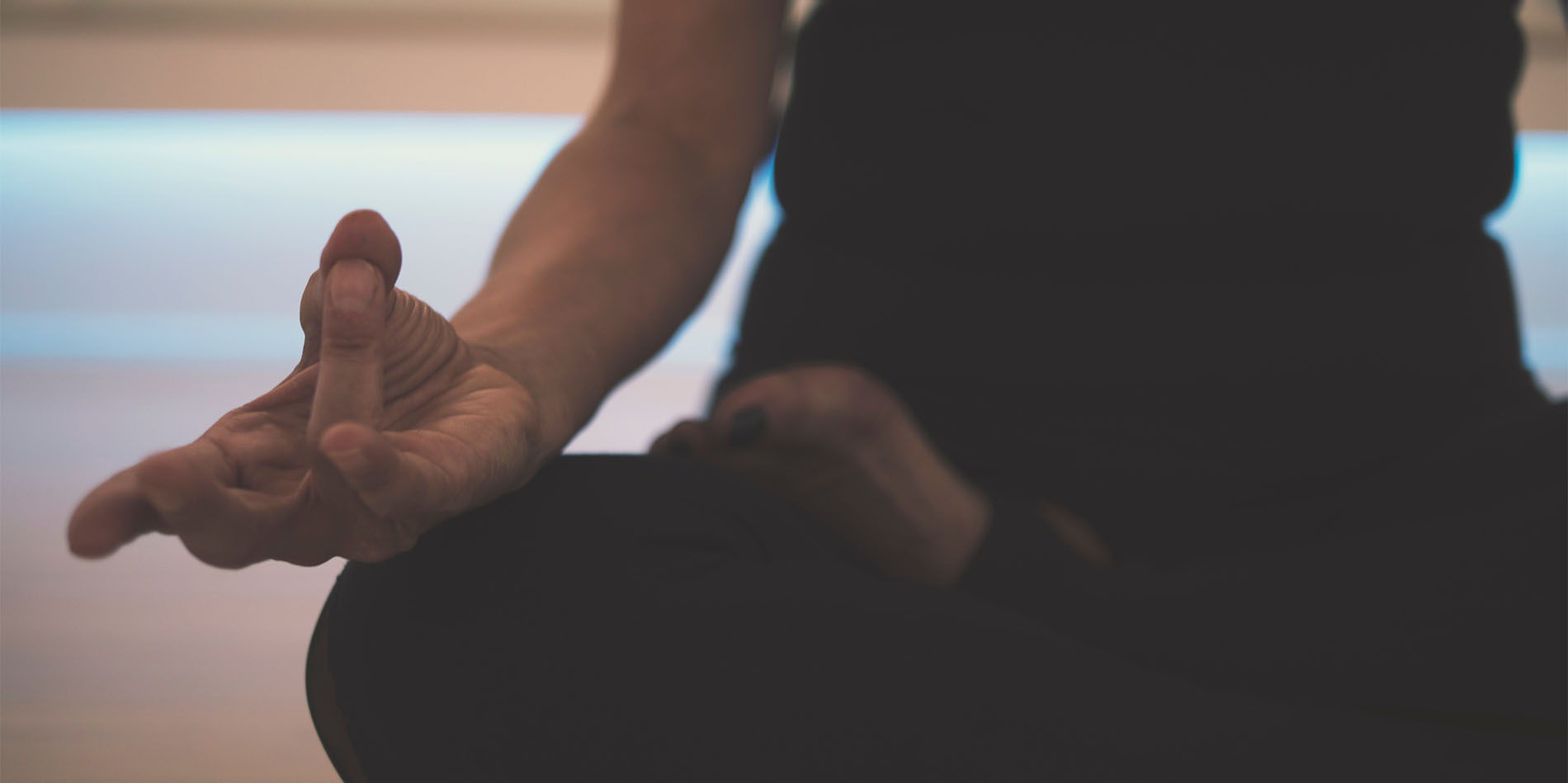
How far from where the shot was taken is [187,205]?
201 cm

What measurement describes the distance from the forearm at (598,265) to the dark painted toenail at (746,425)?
0.05 m

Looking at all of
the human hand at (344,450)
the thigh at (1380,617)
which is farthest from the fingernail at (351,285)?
the thigh at (1380,617)

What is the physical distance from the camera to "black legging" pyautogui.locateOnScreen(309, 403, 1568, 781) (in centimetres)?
35

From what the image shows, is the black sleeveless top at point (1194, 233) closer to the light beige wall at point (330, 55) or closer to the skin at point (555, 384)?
the skin at point (555, 384)

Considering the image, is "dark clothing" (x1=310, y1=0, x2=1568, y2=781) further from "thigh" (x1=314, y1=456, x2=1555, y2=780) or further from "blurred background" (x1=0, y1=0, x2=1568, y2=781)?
"blurred background" (x1=0, y1=0, x2=1568, y2=781)

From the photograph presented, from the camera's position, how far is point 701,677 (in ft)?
1.17

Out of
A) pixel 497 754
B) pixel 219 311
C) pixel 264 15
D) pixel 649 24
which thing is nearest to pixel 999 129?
pixel 649 24

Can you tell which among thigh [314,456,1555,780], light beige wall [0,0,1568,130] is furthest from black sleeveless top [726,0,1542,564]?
light beige wall [0,0,1568,130]

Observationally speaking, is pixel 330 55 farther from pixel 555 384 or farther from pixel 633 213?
pixel 555 384

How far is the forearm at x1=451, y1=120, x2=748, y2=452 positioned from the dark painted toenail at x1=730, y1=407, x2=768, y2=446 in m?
0.05

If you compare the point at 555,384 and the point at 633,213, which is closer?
the point at 555,384

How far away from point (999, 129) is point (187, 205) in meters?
1.82

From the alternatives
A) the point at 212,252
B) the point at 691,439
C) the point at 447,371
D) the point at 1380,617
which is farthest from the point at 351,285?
the point at 212,252

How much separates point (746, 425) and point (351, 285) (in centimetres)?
26
